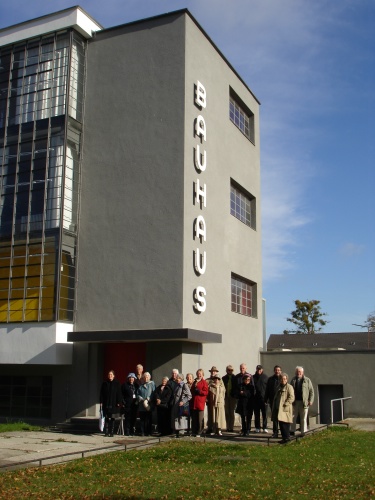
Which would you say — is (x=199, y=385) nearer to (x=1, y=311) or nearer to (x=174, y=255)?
(x=174, y=255)

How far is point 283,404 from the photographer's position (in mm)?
15586

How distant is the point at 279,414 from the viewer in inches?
608

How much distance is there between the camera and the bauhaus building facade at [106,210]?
2011 centimetres

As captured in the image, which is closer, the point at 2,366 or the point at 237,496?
the point at 237,496

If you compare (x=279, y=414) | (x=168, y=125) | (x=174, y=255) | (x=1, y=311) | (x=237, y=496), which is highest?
(x=168, y=125)

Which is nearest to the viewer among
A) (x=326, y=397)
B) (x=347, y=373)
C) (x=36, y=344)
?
(x=36, y=344)

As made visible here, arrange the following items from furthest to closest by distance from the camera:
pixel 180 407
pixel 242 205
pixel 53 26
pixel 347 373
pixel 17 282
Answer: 1. pixel 242 205
2. pixel 347 373
3. pixel 53 26
4. pixel 17 282
5. pixel 180 407

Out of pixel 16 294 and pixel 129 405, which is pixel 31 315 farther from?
pixel 129 405

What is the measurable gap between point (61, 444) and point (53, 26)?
14743 millimetres

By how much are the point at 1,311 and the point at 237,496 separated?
14.0 m

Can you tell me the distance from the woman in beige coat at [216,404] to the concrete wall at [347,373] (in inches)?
305

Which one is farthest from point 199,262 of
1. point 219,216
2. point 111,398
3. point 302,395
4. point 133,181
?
point 302,395

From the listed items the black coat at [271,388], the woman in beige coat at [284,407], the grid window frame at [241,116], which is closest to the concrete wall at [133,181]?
the black coat at [271,388]

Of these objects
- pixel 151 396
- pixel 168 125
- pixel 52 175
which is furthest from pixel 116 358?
pixel 168 125
